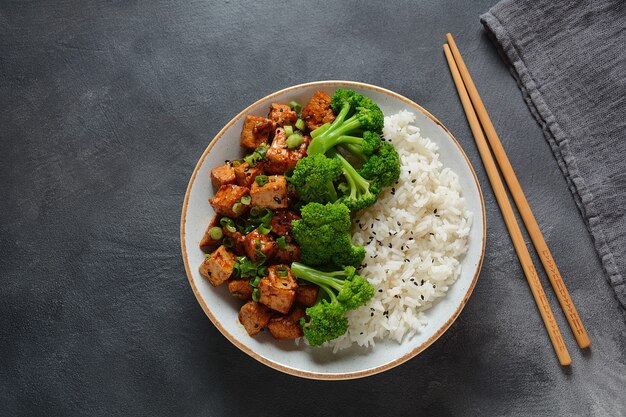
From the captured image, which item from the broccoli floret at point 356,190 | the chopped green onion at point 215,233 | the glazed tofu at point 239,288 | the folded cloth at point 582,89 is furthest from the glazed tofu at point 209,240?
the folded cloth at point 582,89

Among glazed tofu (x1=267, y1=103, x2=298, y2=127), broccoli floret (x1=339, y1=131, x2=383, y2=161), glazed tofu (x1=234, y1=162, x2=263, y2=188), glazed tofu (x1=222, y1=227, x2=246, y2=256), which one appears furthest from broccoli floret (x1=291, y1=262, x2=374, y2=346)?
glazed tofu (x1=267, y1=103, x2=298, y2=127)

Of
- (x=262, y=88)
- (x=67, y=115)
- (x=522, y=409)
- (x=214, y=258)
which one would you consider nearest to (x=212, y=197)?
(x=214, y=258)

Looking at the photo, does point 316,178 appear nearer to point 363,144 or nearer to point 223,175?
point 363,144

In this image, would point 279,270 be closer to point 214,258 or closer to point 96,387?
point 214,258

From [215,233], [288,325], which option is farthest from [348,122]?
[288,325]

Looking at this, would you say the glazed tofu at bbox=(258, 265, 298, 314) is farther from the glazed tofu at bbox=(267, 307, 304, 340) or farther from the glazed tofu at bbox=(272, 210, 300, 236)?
the glazed tofu at bbox=(272, 210, 300, 236)

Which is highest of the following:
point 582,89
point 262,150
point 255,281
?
point 582,89
